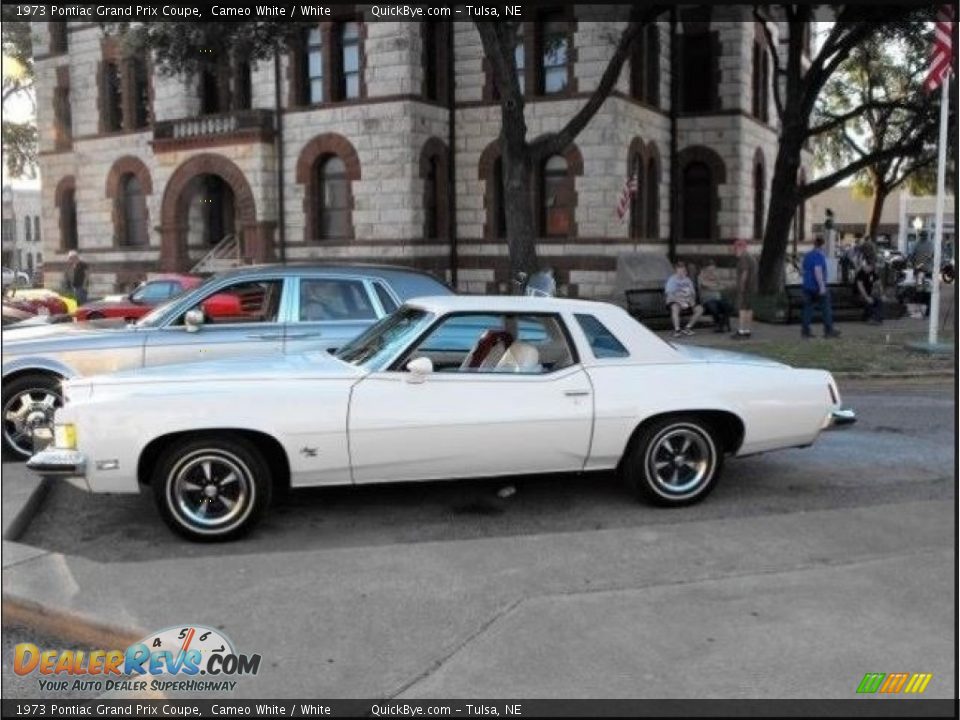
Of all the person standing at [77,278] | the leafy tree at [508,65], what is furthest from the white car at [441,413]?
the person standing at [77,278]

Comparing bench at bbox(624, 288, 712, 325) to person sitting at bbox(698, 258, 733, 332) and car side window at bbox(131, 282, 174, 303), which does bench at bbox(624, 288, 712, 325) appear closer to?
person sitting at bbox(698, 258, 733, 332)

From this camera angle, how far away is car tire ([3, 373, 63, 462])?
Result: 7.67m

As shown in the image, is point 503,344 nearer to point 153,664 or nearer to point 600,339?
point 600,339

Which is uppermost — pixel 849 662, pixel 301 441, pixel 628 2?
pixel 628 2

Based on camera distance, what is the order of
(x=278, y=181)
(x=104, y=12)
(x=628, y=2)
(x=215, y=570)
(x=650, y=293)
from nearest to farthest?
(x=215, y=570)
(x=104, y=12)
(x=628, y=2)
(x=650, y=293)
(x=278, y=181)

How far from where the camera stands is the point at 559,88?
85.0 feet

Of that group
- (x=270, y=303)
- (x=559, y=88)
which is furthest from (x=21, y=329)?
(x=559, y=88)

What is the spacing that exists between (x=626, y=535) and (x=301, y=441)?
6.52ft

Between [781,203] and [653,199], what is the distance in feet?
20.6

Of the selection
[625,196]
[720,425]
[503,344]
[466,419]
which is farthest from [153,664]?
[625,196]

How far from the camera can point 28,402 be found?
7707 millimetres

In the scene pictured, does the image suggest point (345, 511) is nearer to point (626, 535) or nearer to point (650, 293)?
point (626, 535)

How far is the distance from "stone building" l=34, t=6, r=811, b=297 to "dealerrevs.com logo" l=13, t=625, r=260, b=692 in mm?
22066

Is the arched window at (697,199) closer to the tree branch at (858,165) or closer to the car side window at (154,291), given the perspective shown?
the tree branch at (858,165)
